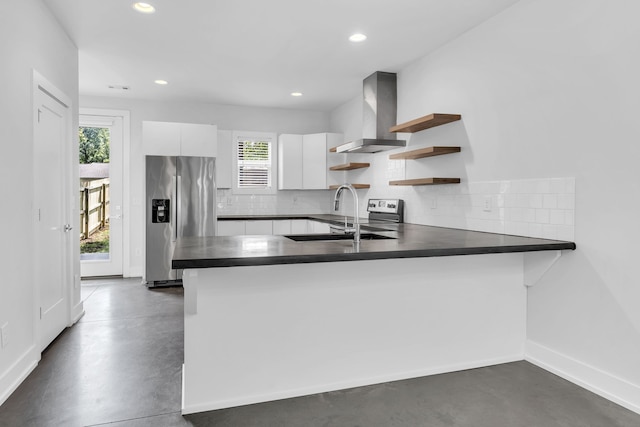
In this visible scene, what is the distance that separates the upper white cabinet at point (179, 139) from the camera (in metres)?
5.24

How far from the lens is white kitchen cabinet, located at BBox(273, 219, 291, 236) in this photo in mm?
5598

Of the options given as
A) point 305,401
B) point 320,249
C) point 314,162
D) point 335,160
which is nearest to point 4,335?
point 305,401

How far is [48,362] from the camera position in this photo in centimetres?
274

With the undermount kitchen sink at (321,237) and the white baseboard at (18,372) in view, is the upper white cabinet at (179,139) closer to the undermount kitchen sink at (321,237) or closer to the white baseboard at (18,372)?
the undermount kitchen sink at (321,237)

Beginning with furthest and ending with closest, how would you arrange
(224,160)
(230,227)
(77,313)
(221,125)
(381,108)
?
(221,125) < (224,160) < (230,227) < (381,108) < (77,313)

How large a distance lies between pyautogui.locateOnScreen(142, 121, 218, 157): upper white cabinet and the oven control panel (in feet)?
7.43

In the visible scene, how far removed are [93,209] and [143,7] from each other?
3.62m

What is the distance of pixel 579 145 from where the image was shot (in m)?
2.39

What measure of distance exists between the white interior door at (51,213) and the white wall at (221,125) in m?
2.06

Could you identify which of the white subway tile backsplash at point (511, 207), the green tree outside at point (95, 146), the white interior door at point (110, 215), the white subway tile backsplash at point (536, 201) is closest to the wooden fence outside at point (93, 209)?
the white interior door at point (110, 215)

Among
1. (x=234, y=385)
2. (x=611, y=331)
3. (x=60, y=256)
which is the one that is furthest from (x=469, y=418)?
(x=60, y=256)

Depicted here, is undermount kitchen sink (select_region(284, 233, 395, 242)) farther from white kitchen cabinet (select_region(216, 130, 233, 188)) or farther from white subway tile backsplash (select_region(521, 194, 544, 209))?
white kitchen cabinet (select_region(216, 130, 233, 188))

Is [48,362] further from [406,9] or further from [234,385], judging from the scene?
[406,9]

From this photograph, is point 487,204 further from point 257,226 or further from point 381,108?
point 257,226
